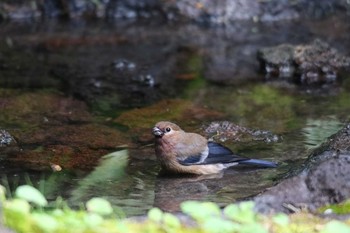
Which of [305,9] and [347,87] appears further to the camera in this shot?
[305,9]

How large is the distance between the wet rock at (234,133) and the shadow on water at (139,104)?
0.39 ft

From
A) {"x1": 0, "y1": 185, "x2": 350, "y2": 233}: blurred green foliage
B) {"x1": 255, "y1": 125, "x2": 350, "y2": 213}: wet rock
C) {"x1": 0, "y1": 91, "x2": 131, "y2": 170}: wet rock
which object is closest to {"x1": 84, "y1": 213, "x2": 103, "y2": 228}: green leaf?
{"x1": 0, "y1": 185, "x2": 350, "y2": 233}: blurred green foliage

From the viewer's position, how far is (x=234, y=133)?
8.45 meters

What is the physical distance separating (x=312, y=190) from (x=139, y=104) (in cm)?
536

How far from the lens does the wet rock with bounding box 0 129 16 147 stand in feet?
25.7

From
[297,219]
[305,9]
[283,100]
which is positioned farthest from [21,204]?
[305,9]

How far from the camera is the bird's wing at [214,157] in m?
7.41

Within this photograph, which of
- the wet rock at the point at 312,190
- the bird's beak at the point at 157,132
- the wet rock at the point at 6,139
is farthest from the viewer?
the wet rock at the point at 6,139

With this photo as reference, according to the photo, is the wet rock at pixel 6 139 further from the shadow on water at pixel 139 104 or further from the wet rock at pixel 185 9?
the wet rock at pixel 185 9

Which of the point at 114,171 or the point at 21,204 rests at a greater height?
the point at 21,204

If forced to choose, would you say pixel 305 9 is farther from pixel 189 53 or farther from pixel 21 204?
pixel 21 204

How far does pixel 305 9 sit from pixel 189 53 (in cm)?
473

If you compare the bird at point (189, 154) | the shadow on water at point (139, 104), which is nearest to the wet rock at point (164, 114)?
the shadow on water at point (139, 104)

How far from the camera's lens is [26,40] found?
1415 cm
